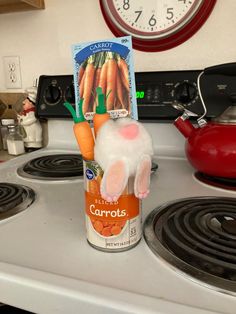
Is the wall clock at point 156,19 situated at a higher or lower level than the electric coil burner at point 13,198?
higher

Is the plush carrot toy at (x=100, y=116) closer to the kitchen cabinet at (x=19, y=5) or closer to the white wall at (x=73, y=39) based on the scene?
the white wall at (x=73, y=39)

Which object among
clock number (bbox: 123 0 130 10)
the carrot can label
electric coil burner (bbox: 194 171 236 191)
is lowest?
electric coil burner (bbox: 194 171 236 191)

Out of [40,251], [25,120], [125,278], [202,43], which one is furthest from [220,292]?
[25,120]

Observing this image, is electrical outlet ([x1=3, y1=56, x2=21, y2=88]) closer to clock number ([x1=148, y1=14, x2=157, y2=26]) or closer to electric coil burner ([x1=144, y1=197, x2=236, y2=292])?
clock number ([x1=148, y1=14, x2=157, y2=26])

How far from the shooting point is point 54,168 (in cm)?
83

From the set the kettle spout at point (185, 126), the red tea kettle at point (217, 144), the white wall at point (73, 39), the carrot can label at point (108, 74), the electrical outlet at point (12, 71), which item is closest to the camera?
the carrot can label at point (108, 74)

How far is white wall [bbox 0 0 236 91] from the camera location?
90cm

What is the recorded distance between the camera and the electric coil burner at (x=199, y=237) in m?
0.37

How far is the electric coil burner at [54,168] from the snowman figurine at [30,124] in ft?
0.60

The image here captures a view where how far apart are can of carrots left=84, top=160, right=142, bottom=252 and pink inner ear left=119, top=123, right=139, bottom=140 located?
6 cm

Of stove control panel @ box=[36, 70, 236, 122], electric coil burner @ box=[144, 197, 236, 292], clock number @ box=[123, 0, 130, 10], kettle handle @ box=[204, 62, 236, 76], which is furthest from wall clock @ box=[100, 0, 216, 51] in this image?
electric coil burner @ box=[144, 197, 236, 292]

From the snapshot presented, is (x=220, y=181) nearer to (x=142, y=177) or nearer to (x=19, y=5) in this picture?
(x=142, y=177)

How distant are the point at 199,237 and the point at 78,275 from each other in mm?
193

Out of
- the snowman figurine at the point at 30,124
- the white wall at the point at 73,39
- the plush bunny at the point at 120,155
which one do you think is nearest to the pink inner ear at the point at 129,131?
the plush bunny at the point at 120,155
